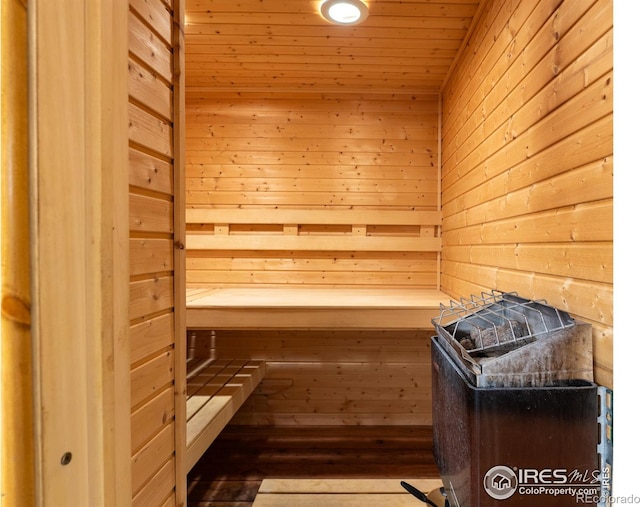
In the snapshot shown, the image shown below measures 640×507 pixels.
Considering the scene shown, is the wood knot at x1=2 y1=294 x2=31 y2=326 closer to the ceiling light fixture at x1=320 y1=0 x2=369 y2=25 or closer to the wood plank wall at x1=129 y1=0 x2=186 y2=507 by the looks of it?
the wood plank wall at x1=129 y1=0 x2=186 y2=507

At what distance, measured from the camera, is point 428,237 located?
11.1 feet

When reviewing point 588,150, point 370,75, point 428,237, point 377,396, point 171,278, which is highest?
Answer: point 370,75

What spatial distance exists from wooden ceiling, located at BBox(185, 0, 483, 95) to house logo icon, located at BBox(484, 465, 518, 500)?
2.60 meters

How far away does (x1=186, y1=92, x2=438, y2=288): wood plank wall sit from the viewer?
3404 mm

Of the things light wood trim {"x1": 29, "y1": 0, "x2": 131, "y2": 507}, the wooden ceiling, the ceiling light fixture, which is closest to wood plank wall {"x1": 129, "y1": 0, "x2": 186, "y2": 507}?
light wood trim {"x1": 29, "y1": 0, "x2": 131, "y2": 507}

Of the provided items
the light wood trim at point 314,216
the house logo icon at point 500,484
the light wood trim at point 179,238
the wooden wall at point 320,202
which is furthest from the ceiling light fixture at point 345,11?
the house logo icon at point 500,484

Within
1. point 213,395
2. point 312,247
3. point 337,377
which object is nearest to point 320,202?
point 312,247

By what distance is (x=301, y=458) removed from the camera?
109 inches

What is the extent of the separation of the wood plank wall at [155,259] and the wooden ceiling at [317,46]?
139 centimetres

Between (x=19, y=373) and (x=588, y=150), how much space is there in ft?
5.37

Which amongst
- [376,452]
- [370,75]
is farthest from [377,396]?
[370,75]

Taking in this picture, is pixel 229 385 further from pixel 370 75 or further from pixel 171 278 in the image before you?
pixel 370 75

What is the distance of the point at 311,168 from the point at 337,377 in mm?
2049

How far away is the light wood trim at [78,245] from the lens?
653 millimetres
